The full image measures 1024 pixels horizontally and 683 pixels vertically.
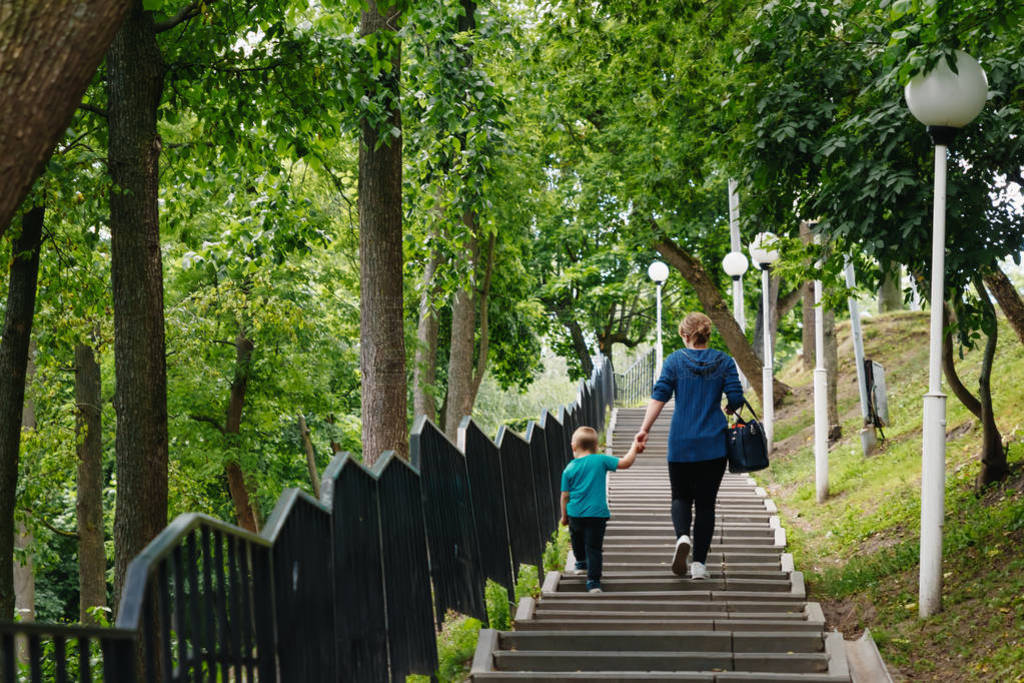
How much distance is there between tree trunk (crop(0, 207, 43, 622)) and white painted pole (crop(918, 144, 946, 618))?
628 centimetres

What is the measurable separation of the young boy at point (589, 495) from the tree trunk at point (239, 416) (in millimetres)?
14991

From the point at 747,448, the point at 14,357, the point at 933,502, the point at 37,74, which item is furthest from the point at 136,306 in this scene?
the point at 933,502

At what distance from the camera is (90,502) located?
49.7 feet

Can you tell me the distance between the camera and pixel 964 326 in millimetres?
8250

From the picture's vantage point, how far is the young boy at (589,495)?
Result: 7723 mm

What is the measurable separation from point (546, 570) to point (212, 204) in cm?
1126

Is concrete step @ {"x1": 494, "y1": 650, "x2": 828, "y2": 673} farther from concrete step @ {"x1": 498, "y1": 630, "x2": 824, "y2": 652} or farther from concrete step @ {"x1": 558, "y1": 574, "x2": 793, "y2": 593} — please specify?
concrete step @ {"x1": 558, "y1": 574, "x2": 793, "y2": 593}

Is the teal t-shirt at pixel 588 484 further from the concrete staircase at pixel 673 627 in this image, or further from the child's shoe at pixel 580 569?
the child's shoe at pixel 580 569

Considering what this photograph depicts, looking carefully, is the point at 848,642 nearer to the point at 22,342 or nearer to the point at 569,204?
the point at 22,342

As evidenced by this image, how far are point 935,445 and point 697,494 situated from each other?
60.8 inches

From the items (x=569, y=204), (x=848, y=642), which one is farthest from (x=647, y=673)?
(x=569, y=204)

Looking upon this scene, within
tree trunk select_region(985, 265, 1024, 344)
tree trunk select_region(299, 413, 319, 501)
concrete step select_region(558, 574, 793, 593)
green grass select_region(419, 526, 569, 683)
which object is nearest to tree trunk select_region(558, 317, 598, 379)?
tree trunk select_region(299, 413, 319, 501)

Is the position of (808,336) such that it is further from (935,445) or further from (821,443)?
(935,445)

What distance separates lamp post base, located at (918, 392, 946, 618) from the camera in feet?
22.8
